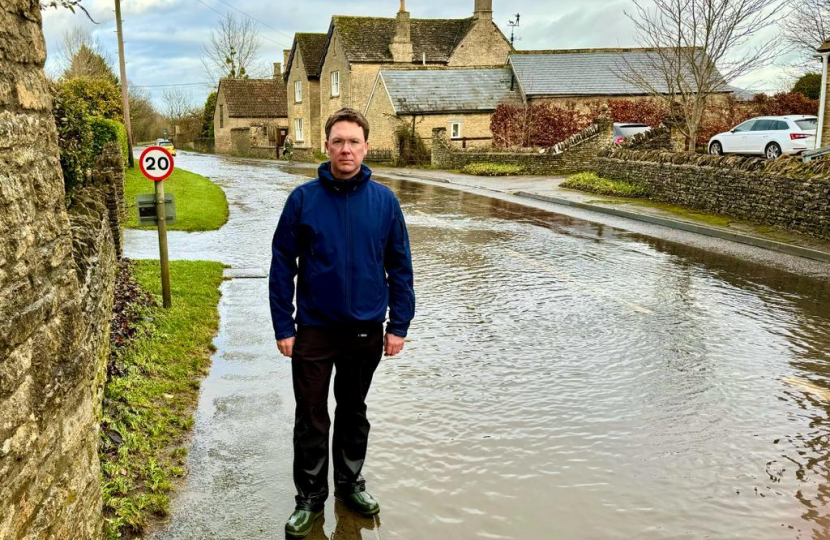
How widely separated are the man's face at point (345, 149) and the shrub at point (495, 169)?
28.4m

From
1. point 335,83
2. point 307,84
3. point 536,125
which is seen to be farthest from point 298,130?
point 536,125

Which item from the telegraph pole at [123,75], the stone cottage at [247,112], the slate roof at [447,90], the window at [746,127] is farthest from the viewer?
the stone cottage at [247,112]

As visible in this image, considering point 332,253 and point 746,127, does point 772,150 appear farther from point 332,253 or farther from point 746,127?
point 332,253

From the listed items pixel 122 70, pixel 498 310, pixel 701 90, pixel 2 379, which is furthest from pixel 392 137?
pixel 2 379

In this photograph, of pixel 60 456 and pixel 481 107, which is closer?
pixel 60 456

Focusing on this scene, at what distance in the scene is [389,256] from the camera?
13.5 feet

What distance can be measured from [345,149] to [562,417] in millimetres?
2907

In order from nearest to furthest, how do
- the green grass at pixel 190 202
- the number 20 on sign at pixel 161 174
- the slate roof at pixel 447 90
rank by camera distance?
the number 20 on sign at pixel 161 174
the green grass at pixel 190 202
the slate roof at pixel 447 90

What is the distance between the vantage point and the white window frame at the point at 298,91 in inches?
2315

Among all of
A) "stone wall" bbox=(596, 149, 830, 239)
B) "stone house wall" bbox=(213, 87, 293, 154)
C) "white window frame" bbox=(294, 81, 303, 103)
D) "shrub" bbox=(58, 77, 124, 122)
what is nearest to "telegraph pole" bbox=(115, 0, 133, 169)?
"shrub" bbox=(58, 77, 124, 122)

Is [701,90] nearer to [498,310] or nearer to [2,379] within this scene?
[498,310]

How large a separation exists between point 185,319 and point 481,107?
3634cm

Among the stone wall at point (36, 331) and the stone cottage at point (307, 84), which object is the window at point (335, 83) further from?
the stone wall at point (36, 331)

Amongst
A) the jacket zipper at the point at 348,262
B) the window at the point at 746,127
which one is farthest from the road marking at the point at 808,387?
the window at the point at 746,127
